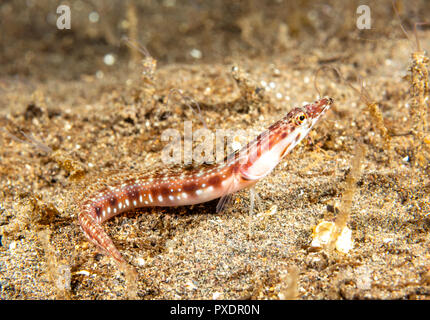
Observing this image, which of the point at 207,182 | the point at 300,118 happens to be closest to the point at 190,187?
the point at 207,182

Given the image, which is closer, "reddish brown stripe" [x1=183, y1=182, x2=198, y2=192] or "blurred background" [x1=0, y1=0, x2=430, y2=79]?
"reddish brown stripe" [x1=183, y1=182, x2=198, y2=192]

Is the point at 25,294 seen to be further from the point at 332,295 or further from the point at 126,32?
the point at 126,32

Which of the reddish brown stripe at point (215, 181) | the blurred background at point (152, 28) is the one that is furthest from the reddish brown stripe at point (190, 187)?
the blurred background at point (152, 28)

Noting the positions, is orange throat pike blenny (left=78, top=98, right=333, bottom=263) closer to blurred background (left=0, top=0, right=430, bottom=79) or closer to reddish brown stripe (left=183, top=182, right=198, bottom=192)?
reddish brown stripe (left=183, top=182, right=198, bottom=192)

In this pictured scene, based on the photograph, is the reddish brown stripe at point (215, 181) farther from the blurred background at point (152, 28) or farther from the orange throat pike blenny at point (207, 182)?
the blurred background at point (152, 28)

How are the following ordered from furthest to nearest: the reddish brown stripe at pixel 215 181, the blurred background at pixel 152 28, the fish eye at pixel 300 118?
the blurred background at pixel 152 28
the reddish brown stripe at pixel 215 181
the fish eye at pixel 300 118

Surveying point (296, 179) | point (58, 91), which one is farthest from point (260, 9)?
point (296, 179)

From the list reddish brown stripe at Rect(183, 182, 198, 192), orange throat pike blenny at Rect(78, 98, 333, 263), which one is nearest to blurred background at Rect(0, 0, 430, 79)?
orange throat pike blenny at Rect(78, 98, 333, 263)

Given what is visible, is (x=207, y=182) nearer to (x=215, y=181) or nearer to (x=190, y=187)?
(x=215, y=181)
